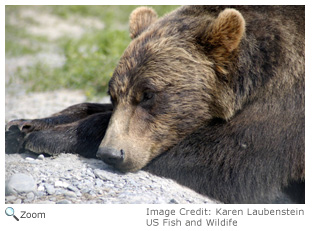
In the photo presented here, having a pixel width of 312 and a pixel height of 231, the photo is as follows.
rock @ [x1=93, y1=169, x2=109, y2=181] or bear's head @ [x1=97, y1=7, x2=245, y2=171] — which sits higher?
bear's head @ [x1=97, y1=7, x2=245, y2=171]

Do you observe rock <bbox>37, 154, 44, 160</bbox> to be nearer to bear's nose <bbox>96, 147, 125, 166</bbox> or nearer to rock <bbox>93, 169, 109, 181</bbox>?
rock <bbox>93, 169, 109, 181</bbox>

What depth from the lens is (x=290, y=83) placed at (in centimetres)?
406

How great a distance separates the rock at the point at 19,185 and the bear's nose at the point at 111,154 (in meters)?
0.66

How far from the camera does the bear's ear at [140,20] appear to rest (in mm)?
4910

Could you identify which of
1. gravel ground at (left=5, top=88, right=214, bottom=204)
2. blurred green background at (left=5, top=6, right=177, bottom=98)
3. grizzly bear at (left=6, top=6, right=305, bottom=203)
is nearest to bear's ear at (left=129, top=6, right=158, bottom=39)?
grizzly bear at (left=6, top=6, right=305, bottom=203)

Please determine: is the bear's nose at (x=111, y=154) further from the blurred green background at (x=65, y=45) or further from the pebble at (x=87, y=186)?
the blurred green background at (x=65, y=45)

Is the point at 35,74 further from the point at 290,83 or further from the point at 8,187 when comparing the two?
the point at 290,83

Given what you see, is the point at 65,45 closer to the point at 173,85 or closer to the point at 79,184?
the point at 173,85

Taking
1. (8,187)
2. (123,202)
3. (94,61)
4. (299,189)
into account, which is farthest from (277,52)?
(94,61)

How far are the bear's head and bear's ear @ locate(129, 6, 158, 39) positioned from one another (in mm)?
580

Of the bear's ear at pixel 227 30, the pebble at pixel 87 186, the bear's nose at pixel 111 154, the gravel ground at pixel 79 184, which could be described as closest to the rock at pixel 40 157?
the gravel ground at pixel 79 184

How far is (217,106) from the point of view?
4238 mm

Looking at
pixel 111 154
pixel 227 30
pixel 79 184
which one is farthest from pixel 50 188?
pixel 227 30

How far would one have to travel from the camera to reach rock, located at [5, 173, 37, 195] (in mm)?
3693
